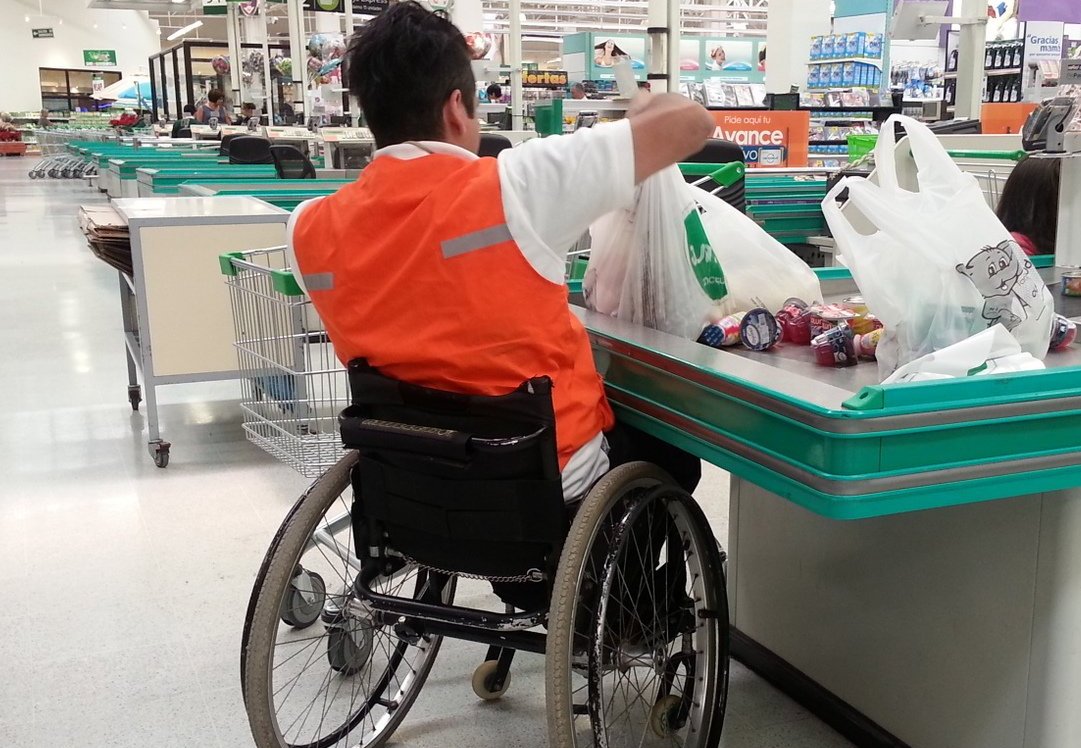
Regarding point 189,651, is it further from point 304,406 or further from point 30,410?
point 30,410

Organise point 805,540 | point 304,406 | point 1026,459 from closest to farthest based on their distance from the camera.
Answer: point 1026,459, point 805,540, point 304,406

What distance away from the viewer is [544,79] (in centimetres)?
1426

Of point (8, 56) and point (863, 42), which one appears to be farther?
point (8, 56)

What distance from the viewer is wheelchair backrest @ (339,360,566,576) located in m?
1.60

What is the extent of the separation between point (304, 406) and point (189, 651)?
0.73m

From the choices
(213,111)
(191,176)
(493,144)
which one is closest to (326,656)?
(493,144)

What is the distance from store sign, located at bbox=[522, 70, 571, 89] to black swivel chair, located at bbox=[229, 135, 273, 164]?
5.55 m

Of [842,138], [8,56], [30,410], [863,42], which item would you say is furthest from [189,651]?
[8,56]

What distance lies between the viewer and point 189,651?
8.66 ft

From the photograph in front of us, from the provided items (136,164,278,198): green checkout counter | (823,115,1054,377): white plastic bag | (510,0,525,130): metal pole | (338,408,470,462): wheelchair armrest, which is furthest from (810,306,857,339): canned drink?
(510,0,525,130): metal pole

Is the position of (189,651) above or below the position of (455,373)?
below

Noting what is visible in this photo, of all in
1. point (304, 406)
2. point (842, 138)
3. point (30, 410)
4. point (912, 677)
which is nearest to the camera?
point (912, 677)

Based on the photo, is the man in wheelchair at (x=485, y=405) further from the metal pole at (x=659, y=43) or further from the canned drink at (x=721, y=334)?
the metal pole at (x=659, y=43)

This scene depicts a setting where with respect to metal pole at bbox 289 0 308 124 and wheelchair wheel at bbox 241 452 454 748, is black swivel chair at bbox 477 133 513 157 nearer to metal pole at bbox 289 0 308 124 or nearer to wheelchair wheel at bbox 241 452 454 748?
wheelchair wheel at bbox 241 452 454 748
